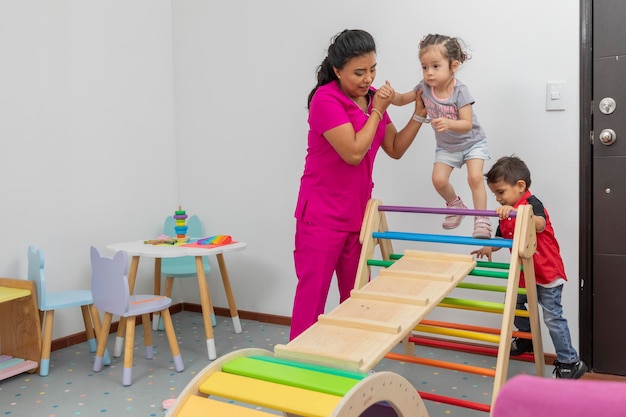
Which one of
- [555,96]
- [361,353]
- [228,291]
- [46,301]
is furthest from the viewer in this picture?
[228,291]

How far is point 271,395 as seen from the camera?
5.40 ft

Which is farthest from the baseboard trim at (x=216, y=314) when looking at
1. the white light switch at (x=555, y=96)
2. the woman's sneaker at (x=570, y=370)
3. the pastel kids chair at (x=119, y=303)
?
the white light switch at (x=555, y=96)

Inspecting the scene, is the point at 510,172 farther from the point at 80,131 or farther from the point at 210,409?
the point at 80,131

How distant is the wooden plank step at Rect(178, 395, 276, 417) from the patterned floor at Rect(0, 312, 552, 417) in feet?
3.04

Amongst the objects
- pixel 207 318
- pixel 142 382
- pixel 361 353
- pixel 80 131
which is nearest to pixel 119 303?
pixel 142 382

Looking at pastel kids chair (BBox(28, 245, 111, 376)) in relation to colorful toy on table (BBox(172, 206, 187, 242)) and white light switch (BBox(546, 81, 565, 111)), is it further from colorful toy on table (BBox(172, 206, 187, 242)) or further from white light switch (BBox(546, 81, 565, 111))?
white light switch (BBox(546, 81, 565, 111))

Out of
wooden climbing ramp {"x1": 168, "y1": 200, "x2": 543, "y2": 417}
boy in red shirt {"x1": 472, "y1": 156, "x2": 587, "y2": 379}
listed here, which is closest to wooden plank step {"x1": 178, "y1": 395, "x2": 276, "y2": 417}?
wooden climbing ramp {"x1": 168, "y1": 200, "x2": 543, "y2": 417}

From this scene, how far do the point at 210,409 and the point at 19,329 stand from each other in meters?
1.82

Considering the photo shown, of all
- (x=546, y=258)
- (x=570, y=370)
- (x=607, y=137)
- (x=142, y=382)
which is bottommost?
(x=142, y=382)

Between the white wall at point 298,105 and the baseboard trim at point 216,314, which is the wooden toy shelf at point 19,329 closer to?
the baseboard trim at point 216,314

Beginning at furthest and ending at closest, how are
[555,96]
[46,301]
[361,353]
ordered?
[46,301]
[555,96]
[361,353]

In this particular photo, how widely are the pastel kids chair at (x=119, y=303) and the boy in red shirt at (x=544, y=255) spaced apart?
1.54 meters

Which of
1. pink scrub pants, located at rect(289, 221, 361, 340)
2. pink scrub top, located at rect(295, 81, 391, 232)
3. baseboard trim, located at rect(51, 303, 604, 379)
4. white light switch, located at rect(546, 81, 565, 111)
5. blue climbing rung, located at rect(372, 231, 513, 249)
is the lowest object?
baseboard trim, located at rect(51, 303, 604, 379)

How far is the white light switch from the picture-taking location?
2.88 m
